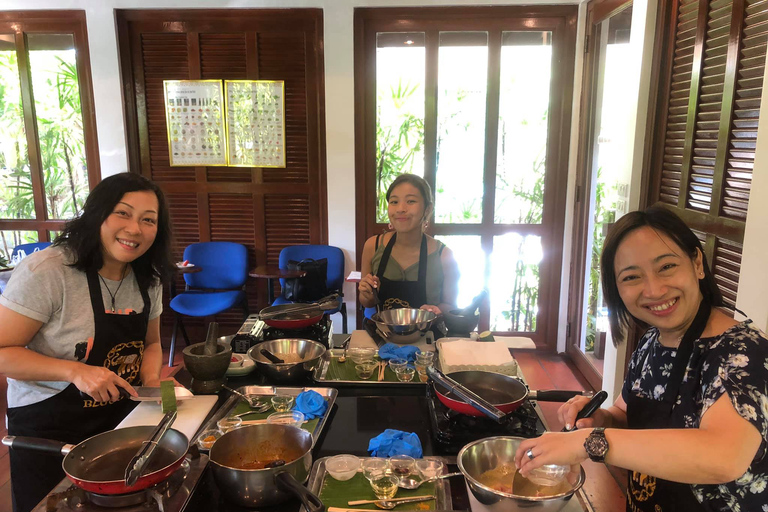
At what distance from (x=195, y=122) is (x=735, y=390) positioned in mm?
3979

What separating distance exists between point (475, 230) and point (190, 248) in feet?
7.46

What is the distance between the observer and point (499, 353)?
1.68 meters

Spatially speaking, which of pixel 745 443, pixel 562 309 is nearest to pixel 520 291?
pixel 562 309

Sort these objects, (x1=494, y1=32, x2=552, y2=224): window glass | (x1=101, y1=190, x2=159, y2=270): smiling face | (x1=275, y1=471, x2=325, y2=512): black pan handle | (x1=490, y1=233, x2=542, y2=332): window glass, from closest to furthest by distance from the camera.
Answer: (x1=275, y1=471, x2=325, y2=512): black pan handle
(x1=101, y1=190, x2=159, y2=270): smiling face
(x1=494, y1=32, x2=552, y2=224): window glass
(x1=490, y1=233, x2=542, y2=332): window glass

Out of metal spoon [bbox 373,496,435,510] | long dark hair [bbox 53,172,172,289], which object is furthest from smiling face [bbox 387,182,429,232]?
metal spoon [bbox 373,496,435,510]

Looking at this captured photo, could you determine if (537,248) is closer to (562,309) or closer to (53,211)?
(562,309)

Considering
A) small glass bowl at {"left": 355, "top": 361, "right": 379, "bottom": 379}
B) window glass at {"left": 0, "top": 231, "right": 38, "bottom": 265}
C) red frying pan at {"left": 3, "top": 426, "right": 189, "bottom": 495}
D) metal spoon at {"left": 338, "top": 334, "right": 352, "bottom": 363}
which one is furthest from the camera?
window glass at {"left": 0, "top": 231, "right": 38, "bottom": 265}

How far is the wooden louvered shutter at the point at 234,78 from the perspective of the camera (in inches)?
154

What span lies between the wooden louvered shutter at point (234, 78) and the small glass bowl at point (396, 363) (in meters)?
2.47

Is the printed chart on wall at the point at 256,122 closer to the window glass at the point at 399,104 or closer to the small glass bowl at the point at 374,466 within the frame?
the window glass at the point at 399,104

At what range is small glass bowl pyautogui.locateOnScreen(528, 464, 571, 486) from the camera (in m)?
1.17

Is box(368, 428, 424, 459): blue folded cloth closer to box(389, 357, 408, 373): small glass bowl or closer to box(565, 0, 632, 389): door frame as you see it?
box(389, 357, 408, 373): small glass bowl

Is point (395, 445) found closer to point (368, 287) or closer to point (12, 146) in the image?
point (368, 287)

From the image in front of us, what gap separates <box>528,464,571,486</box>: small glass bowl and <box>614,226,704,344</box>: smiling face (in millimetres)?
419
